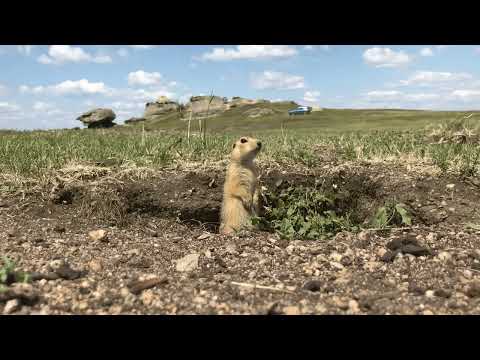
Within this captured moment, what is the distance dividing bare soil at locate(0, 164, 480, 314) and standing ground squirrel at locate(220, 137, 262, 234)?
309 millimetres

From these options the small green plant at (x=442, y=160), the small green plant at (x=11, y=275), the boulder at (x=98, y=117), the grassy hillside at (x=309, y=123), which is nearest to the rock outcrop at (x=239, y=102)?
the grassy hillside at (x=309, y=123)

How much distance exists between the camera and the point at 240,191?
4.91 meters

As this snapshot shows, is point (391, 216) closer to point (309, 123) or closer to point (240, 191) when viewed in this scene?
point (240, 191)

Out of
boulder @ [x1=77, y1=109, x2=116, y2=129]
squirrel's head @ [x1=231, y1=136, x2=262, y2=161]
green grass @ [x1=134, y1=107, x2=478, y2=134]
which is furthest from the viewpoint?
boulder @ [x1=77, y1=109, x2=116, y2=129]

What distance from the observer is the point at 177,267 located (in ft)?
10.2

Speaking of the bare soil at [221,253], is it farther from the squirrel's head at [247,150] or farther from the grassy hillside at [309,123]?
the grassy hillside at [309,123]

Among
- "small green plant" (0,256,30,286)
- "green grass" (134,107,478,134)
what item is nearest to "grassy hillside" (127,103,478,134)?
"green grass" (134,107,478,134)

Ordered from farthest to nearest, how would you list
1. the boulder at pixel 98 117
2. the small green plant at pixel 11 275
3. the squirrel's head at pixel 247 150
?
the boulder at pixel 98 117
the squirrel's head at pixel 247 150
the small green plant at pixel 11 275

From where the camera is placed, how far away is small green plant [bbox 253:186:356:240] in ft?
13.8

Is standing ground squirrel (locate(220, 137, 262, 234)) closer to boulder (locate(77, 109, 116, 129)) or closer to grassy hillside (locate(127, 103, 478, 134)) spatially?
grassy hillside (locate(127, 103, 478, 134))

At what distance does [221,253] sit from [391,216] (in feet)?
6.19

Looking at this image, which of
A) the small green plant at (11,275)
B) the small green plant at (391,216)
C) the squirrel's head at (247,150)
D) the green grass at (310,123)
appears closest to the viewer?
the small green plant at (11,275)

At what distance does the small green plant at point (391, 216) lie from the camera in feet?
13.6

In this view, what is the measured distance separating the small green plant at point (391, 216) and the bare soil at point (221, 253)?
0.17 meters
